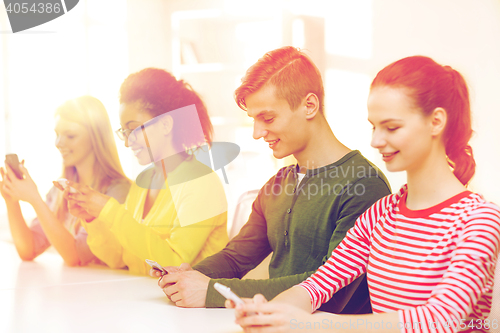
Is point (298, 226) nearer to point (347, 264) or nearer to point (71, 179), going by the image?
point (347, 264)

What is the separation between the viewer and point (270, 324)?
0.59m

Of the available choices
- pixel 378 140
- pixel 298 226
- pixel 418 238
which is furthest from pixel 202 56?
pixel 418 238

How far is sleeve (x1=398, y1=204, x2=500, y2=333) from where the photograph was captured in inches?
21.3

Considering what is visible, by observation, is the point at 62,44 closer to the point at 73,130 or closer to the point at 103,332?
the point at 73,130

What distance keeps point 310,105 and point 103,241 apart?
72cm

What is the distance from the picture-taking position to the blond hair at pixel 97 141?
1.27m

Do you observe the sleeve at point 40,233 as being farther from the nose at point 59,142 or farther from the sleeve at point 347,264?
the sleeve at point 347,264

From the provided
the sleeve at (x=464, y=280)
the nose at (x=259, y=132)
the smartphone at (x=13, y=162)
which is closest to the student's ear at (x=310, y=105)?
the nose at (x=259, y=132)

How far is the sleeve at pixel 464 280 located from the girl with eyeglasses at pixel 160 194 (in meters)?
0.69

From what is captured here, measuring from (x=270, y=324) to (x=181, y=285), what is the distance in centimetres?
32

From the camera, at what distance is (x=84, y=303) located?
3.05 ft

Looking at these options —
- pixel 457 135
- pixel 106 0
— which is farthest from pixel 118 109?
pixel 457 135

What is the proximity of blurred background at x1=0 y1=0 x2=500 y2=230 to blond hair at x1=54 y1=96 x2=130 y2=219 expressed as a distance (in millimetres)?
25

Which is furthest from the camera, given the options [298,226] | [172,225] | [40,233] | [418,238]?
[40,233]
